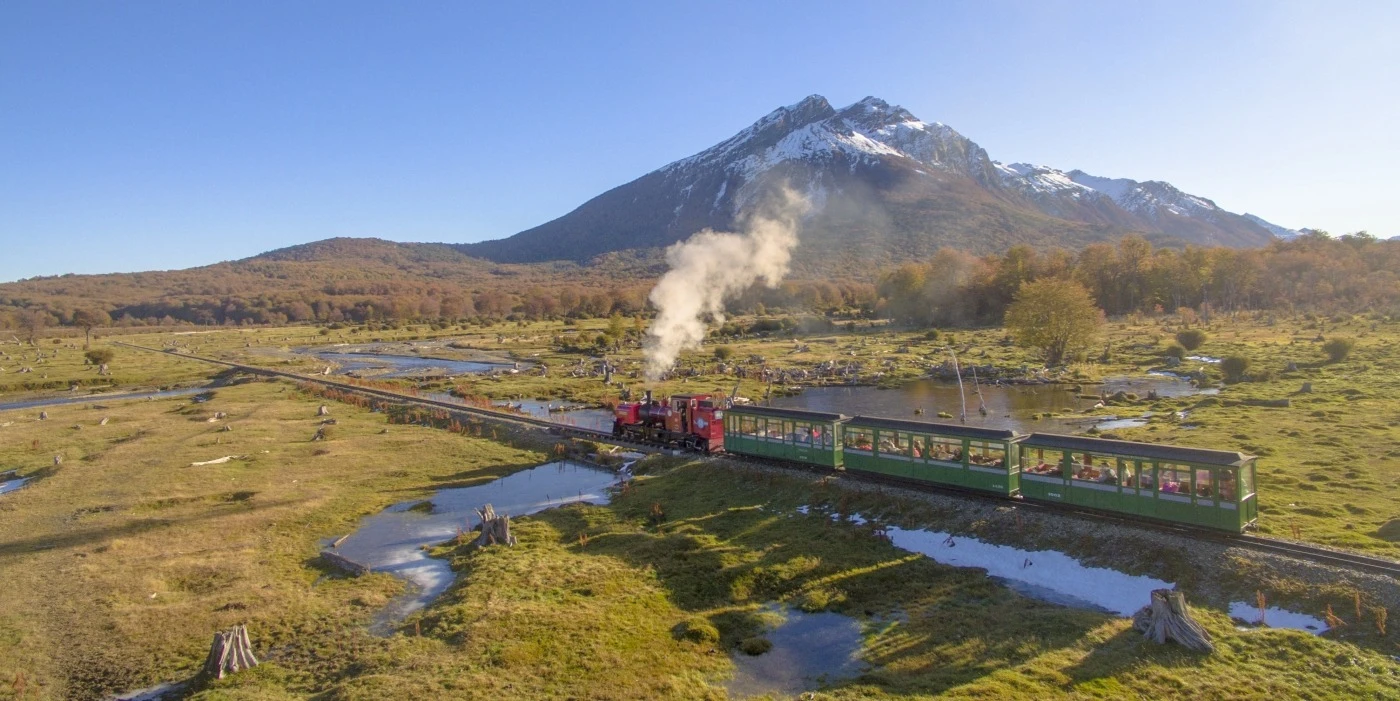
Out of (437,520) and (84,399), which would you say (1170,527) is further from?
(84,399)

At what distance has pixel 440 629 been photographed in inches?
768

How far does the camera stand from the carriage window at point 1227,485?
21.2 metres

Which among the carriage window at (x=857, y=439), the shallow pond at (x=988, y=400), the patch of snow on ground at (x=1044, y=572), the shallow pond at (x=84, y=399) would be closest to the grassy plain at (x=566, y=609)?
the patch of snow on ground at (x=1044, y=572)

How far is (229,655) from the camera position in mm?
17922

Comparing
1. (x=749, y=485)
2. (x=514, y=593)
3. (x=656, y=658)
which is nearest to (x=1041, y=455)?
(x=749, y=485)

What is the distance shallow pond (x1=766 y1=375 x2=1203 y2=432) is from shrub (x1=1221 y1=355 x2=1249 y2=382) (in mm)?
2818

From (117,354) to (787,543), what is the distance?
12549 centimetres

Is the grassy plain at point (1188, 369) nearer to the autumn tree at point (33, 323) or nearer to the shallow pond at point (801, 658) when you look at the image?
the autumn tree at point (33, 323)

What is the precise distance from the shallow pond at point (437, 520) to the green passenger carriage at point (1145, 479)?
17945 millimetres

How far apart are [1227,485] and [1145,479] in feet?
6.91

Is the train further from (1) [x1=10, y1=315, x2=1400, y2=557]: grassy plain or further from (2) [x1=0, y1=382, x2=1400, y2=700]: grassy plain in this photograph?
(1) [x1=10, y1=315, x2=1400, y2=557]: grassy plain

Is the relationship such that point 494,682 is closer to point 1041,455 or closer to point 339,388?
point 1041,455

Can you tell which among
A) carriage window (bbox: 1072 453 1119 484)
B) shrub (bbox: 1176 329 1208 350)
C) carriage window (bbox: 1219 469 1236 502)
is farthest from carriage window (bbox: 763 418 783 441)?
shrub (bbox: 1176 329 1208 350)

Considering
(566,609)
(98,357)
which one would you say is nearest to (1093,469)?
(566,609)
